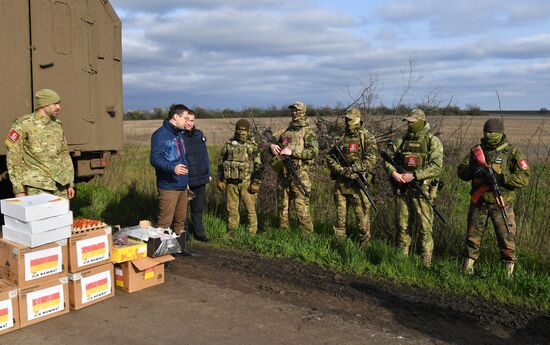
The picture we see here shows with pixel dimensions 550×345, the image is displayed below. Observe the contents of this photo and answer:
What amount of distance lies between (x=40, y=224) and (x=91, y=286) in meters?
0.81

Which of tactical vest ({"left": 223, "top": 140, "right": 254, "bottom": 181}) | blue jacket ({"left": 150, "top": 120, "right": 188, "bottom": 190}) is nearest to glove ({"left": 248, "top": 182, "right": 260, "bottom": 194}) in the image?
tactical vest ({"left": 223, "top": 140, "right": 254, "bottom": 181})

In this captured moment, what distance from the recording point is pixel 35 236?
13.0ft

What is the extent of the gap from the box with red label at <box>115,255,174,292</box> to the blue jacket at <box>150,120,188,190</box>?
1.17 metres

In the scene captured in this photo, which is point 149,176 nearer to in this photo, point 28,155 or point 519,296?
point 28,155

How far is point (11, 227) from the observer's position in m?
4.09

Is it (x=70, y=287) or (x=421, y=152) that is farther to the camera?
(x=421, y=152)

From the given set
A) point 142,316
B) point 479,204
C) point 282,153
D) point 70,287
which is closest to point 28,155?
point 70,287

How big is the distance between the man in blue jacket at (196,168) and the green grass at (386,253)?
0.35m

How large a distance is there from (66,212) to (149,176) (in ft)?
20.7

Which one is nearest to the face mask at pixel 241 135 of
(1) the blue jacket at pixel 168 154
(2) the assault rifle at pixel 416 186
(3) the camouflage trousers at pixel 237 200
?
(3) the camouflage trousers at pixel 237 200

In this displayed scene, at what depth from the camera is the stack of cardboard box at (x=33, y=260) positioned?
12.8 ft

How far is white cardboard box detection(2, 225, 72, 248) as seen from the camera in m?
3.96

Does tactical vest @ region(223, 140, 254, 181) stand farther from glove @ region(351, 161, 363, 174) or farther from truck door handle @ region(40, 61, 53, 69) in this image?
truck door handle @ region(40, 61, 53, 69)

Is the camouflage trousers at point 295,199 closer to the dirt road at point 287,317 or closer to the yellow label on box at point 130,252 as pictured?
the dirt road at point 287,317
